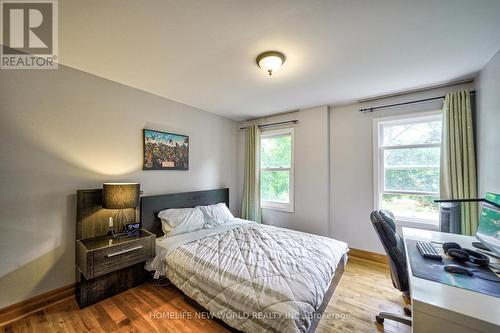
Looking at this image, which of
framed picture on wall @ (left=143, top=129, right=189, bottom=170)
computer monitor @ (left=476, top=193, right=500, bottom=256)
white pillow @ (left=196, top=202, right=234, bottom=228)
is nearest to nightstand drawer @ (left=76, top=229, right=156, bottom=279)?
white pillow @ (left=196, top=202, right=234, bottom=228)

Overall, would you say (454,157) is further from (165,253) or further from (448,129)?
(165,253)

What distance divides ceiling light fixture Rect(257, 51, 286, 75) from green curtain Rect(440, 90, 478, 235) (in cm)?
225

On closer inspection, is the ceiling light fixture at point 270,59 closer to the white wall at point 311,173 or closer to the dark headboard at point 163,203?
the white wall at point 311,173

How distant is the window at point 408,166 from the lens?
2.70 meters

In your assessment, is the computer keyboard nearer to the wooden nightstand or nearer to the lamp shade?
the wooden nightstand

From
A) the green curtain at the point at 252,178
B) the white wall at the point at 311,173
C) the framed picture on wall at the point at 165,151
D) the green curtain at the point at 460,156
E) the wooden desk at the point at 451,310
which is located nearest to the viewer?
the wooden desk at the point at 451,310

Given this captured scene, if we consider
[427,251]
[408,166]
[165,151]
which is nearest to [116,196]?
[165,151]

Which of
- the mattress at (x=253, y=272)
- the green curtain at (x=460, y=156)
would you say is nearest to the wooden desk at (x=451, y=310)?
the mattress at (x=253, y=272)

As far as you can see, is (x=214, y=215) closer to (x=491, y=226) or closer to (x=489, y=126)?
(x=491, y=226)

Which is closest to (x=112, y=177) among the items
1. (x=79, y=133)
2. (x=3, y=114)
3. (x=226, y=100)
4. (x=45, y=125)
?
(x=79, y=133)

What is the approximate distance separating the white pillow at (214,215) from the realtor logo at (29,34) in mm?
2459

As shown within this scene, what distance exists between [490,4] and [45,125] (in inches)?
153

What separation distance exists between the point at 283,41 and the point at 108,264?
2745mm

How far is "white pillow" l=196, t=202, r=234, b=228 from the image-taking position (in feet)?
10.1
